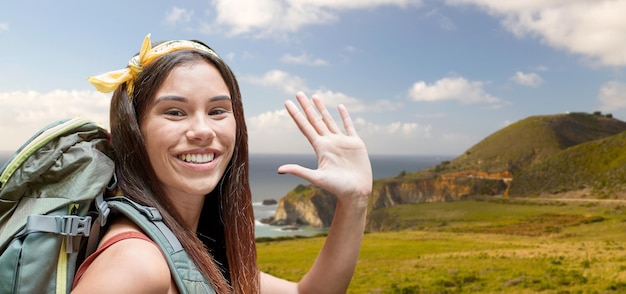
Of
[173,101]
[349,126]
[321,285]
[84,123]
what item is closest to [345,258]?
[321,285]

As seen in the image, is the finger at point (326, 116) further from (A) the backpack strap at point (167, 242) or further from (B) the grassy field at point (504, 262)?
(B) the grassy field at point (504, 262)

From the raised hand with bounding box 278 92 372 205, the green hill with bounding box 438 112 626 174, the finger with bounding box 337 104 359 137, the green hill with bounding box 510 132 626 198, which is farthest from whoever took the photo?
the green hill with bounding box 438 112 626 174

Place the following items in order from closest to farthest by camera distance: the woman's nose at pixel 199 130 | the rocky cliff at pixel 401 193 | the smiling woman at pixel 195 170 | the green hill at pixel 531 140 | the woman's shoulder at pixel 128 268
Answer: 1. the woman's shoulder at pixel 128 268
2. the smiling woman at pixel 195 170
3. the woman's nose at pixel 199 130
4. the rocky cliff at pixel 401 193
5. the green hill at pixel 531 140

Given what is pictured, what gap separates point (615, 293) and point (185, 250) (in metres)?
13.9

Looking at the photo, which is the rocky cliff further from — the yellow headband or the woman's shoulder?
the woman's shoulder

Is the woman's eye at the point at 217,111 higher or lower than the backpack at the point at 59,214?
higher

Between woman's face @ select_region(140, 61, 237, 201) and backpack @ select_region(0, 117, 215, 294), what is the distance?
8.1 inches

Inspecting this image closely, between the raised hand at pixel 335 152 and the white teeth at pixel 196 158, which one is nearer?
the white teeth at pixel 196 158

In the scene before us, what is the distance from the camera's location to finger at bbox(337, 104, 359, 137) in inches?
106

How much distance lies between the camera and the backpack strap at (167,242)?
1.86 m

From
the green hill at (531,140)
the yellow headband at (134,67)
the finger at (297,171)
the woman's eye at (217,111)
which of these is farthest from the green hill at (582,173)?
the yellow headband at (134,67)

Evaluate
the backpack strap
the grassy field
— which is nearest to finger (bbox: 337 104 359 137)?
the backpack strap

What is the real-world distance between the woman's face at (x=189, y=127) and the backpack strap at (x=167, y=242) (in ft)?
0.78

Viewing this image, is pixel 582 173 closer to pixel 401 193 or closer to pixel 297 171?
pixel 401 193
